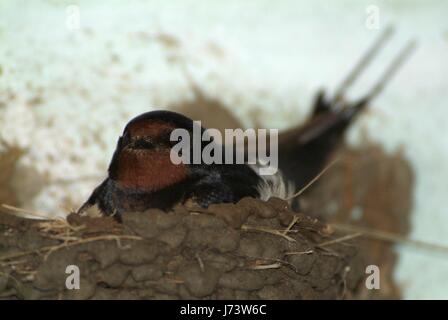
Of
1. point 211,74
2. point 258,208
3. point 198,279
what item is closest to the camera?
point 198,279

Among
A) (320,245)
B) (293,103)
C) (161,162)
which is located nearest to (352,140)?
(293,103)

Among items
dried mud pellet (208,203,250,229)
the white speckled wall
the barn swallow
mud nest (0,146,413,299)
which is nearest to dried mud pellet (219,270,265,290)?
mud nest (0,146,413,299)

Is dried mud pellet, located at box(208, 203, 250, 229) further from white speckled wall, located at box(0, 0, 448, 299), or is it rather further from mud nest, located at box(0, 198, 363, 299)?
white speckled wall, located at box(0, 0, 448, 299)

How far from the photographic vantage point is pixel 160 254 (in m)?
2.33

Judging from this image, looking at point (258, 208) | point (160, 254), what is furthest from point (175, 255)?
point (258, 208)

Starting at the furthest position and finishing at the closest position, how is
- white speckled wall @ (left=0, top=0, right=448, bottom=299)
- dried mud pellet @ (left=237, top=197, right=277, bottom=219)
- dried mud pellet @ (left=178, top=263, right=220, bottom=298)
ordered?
white speckled wall @ (left=0, top=0, right=448, bottom=299)
dried mud pellet @ (left=237, top=197, right=277, bottom=219)
dried mud pellet @ (left=178, top=263, right=220, bottom=298)

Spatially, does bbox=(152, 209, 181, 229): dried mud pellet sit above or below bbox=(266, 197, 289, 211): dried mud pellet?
below

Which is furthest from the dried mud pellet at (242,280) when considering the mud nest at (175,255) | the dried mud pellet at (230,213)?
the dried mud pellet at (230,213)

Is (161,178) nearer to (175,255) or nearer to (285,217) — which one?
(175,255)

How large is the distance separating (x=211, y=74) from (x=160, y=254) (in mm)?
1441

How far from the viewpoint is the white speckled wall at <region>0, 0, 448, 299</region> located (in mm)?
3285

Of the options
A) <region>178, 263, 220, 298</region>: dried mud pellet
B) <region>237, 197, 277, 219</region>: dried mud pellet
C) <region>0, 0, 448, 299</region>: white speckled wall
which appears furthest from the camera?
<region>0, 0, 448, 299</region>: white speckled wall

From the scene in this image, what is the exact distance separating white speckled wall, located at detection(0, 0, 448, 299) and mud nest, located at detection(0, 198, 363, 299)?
86 centimetres

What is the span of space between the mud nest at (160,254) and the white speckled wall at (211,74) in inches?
34.0
